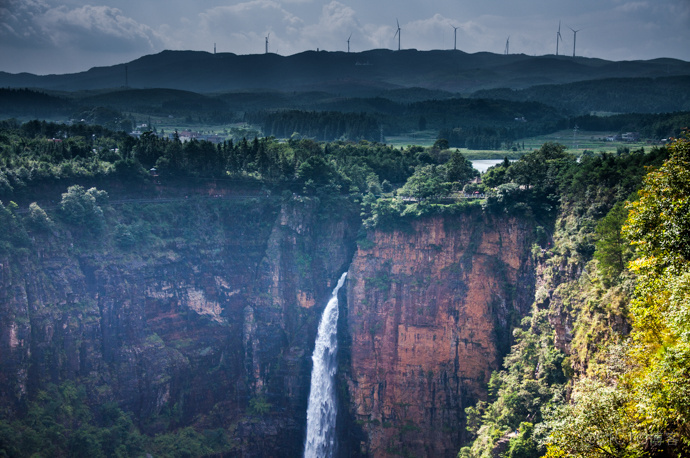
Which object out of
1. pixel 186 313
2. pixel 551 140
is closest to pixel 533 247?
pixel 186 313

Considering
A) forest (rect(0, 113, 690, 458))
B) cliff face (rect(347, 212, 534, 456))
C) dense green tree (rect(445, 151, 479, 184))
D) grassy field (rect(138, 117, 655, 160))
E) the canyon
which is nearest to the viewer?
forest (rect(0, 113, 690, 458))

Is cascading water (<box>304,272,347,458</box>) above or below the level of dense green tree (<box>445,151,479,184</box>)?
below

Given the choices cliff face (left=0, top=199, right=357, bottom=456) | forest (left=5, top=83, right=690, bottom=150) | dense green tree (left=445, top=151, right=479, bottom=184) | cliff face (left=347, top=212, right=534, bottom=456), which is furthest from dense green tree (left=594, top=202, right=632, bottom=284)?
forest (left=5, top=83, right=690, bottom=150)

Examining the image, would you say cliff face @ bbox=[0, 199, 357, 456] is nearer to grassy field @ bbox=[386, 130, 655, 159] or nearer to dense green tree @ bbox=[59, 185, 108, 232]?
dense green tree @ bbox=[59, 185, 108, 232]

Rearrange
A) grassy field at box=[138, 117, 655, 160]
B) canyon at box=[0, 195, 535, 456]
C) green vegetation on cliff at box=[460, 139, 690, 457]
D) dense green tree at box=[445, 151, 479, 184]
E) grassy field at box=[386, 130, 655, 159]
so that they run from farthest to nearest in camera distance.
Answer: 1. grassy field at box=[138, 117, 655, 160]
2. grassy field at box=[386, 130, 655, 159]
3. dense green tree at box=[445, 151, 479, 184]
4. canyon at box=[0, 195, 535, 456]
5. green vegetation on cliff at box=[460, 139, 690, 457]

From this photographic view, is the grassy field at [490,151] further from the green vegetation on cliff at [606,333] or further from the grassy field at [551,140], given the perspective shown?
the green vegetation on cliff at [606,333]

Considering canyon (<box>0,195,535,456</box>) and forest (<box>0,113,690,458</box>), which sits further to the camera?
canyon (<box>0,195,535,456</box>)

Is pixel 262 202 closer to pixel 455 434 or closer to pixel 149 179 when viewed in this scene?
pixel 149 179
